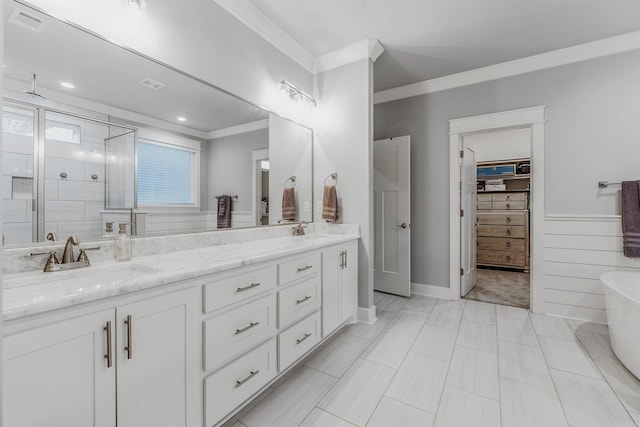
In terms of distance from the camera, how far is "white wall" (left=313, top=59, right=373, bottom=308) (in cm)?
276

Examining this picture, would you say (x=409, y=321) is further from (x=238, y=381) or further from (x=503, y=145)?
(x=503, y=145)

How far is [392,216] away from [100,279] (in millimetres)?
3018

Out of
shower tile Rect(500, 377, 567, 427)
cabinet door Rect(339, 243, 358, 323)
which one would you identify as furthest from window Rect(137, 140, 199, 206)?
shower tile Rect(500, 377, 567, 427)

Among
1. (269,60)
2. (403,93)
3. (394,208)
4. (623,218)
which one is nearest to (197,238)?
(269,60)

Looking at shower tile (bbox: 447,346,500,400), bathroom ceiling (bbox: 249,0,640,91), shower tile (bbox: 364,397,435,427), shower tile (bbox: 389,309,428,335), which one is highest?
bathroom ceiling (bbox: 249,0,640,91)

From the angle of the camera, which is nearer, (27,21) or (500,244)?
(27,21)

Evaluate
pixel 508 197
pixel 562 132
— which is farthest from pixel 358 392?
pixel 508 197

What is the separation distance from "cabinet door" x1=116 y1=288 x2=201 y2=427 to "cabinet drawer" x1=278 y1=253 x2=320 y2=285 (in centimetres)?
59

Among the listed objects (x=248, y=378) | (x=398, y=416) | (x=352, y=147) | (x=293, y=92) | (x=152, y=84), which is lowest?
(x=398, y=416)

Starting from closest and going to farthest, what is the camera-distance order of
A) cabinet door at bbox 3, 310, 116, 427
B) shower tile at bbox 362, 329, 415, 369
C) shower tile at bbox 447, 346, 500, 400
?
cabinet door at bbox 3, 310, 116, 427, shower tile at bbox 447, 346, 500, 400, shower tile at bbox 362, 329, 415, 369

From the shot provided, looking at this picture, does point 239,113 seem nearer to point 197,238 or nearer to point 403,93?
point 197,238

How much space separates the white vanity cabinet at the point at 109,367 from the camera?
2.72 feet

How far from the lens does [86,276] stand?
1.26 metres

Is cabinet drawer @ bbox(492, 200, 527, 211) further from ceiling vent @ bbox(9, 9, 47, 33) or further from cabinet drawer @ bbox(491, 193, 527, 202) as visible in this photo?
ceiling vent @ bbox(9, 9, 47, 33)
